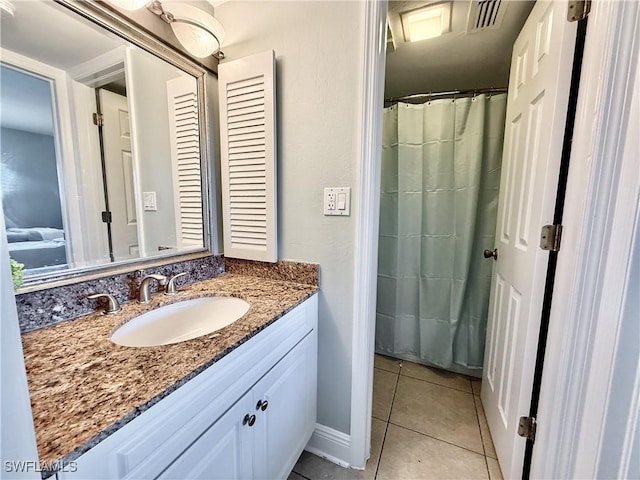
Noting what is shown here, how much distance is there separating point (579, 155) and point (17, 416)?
132 cm

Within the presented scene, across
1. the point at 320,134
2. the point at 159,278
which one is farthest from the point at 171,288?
the point at 320,134

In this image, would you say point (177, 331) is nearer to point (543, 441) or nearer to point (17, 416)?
point (17, 416)

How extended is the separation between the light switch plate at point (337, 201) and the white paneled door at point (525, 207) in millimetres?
677

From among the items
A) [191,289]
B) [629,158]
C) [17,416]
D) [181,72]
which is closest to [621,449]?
[629,158]

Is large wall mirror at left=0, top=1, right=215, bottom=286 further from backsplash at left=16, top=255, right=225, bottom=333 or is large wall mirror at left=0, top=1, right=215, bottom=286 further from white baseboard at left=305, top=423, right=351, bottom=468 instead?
white baseboard at left=305, top=423, right=351, bottom=468

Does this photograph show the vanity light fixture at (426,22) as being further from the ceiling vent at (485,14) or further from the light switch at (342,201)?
the light switch at (342,201)

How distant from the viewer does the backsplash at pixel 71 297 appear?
29.8 inches

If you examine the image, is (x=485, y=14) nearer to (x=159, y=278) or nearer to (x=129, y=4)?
(x=129, y=4)

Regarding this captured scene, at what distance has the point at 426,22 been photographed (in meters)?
1.30

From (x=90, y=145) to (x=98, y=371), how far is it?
0.74 m

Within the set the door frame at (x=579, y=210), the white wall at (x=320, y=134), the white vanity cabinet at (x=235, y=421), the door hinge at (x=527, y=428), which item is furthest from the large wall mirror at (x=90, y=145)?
the door hinge at (x=527, y=428)

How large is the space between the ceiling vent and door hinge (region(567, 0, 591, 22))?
1.45 feet

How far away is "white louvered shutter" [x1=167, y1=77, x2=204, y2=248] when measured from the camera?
119 cm

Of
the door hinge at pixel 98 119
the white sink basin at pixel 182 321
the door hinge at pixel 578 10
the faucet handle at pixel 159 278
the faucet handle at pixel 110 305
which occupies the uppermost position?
the door hinge at pixel 578 10
